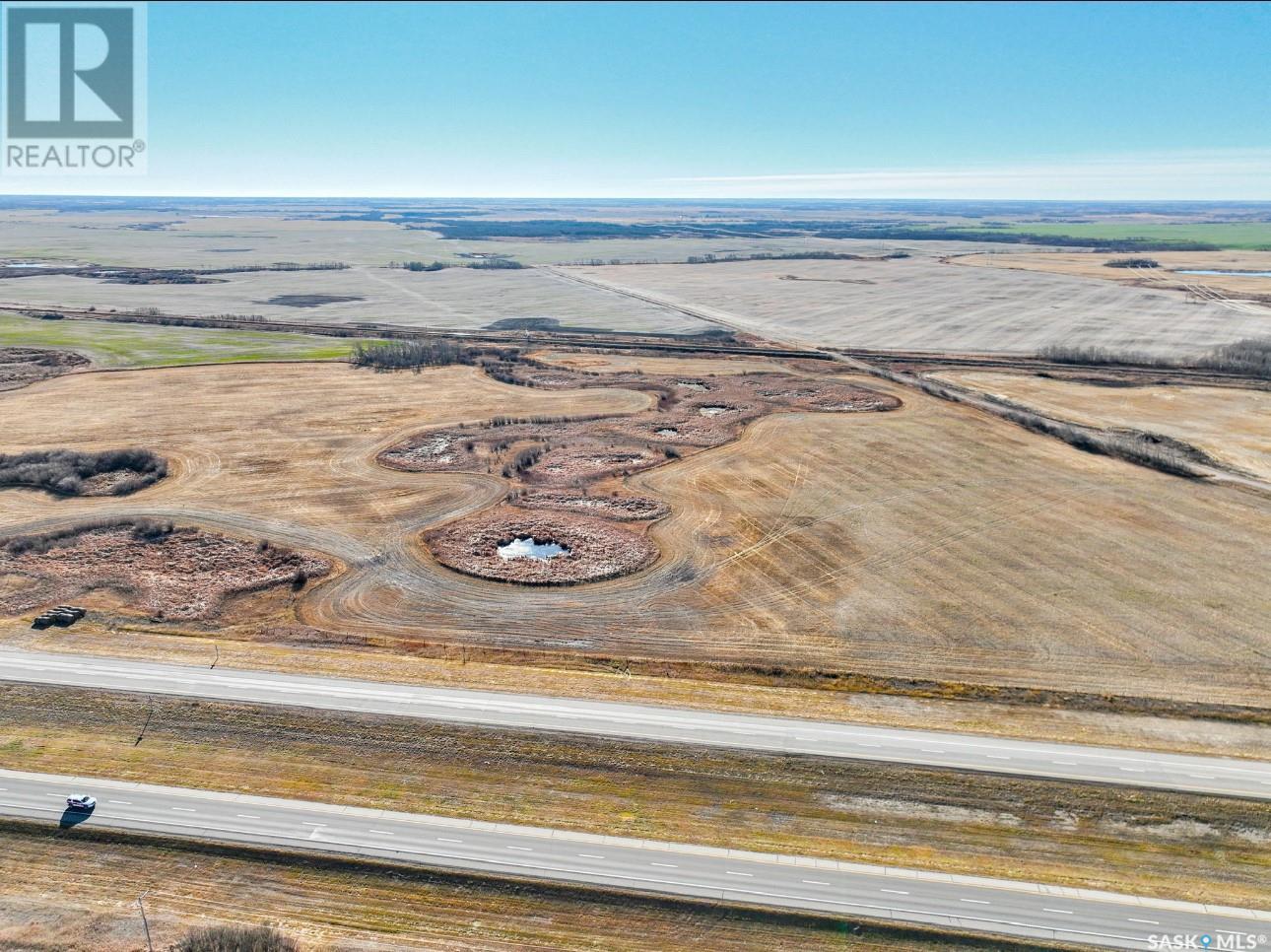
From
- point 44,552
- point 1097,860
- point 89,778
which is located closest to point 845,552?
point 1097,860

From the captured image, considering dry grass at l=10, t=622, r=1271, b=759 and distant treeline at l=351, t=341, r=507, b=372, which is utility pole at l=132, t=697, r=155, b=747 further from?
distant treeline at l=351, t=341, r=507, b=372

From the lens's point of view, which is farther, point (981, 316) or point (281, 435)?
point (981, 316)

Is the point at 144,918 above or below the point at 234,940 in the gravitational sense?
below

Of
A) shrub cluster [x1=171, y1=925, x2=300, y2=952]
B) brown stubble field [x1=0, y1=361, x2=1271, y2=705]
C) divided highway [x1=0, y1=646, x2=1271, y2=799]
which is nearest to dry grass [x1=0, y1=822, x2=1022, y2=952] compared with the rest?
shrub cluster [x1=171, y1=925, x2=300, y2=952]

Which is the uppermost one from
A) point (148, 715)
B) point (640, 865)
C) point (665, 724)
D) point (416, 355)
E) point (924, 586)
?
point (416, 355)

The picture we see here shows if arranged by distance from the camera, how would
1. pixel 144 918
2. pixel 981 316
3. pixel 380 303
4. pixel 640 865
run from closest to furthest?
pixel 144 918 < pixel 640 865 < pixel 981 316 < pixel 380 303

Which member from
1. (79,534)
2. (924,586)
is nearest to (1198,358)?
(924,586)

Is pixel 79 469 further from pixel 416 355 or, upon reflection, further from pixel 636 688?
pixel 636 688
